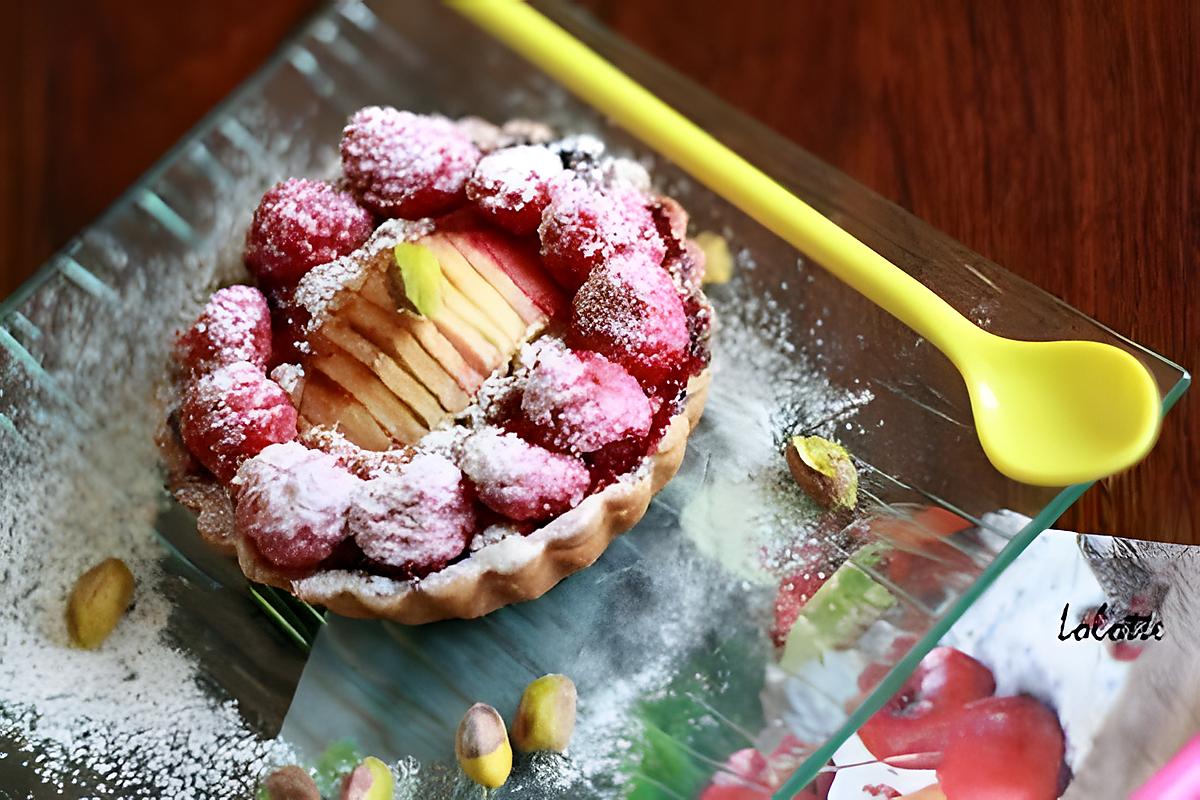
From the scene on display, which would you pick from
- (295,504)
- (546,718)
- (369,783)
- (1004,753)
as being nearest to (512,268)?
(295,504)

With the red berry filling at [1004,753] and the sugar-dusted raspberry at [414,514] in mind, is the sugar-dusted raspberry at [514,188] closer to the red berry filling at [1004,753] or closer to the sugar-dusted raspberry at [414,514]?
the sugar-dusted raspberry at [414,514]

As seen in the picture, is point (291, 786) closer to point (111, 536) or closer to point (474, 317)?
point (111, 536)

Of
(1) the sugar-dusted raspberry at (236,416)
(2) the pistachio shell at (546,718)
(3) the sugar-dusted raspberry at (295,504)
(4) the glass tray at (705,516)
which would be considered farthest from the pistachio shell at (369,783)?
(1) the sugar-dusted raspberry at (236,416)

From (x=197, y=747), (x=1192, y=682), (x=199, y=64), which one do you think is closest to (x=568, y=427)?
(x=197, y=747)

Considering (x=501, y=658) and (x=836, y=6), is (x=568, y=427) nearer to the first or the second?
(x=501, y=658)

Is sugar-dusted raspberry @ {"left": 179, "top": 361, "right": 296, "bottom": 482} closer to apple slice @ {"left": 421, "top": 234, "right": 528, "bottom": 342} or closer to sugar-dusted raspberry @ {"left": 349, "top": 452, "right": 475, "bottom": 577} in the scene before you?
sugar-dusted raspberry @ {"left": 349, "top": 452, "right": 475, "bottom": 577}

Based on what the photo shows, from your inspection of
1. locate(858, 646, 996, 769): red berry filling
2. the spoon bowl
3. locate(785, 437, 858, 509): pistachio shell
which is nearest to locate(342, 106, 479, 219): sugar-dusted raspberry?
locate(785, 437, 858, 509): pistachio shell
